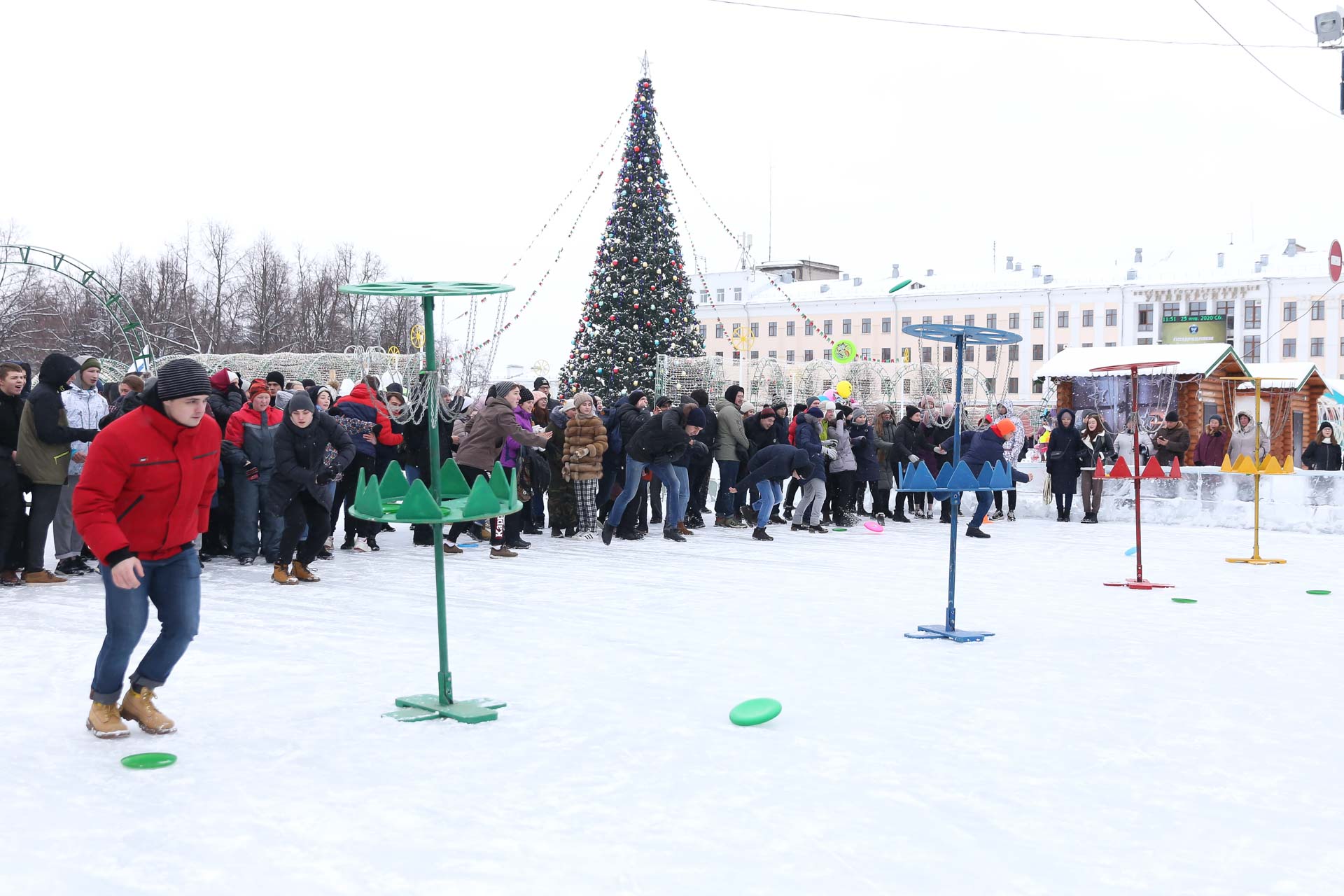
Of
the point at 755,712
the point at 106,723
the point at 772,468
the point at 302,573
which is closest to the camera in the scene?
the point at 106,723

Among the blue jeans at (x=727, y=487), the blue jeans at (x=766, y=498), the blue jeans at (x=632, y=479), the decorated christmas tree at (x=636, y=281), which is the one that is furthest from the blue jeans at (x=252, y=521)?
the decorated christmas tree at (x=636, y=281)

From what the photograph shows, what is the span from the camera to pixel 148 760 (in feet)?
16.0

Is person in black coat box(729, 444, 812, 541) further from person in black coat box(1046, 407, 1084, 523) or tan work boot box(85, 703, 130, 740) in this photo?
tan work boot box(85, 703, 130, 740)

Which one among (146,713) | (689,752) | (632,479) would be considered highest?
(632,479)

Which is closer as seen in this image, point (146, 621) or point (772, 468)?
point (146, 621)

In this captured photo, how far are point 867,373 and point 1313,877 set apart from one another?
92.2ft

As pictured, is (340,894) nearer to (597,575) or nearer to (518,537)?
(597,575)

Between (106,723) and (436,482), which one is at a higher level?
(436,482)

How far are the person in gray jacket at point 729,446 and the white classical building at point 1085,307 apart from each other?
189ft

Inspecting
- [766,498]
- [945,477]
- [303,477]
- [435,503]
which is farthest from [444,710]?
[766,498]

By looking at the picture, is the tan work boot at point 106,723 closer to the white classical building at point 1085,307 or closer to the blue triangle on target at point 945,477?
the blue triangle on target at point 945,477

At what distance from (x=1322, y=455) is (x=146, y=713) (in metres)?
20.1

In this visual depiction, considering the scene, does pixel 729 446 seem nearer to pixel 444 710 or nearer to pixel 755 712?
pixel 755 712

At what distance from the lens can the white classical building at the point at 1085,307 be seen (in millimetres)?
77688
